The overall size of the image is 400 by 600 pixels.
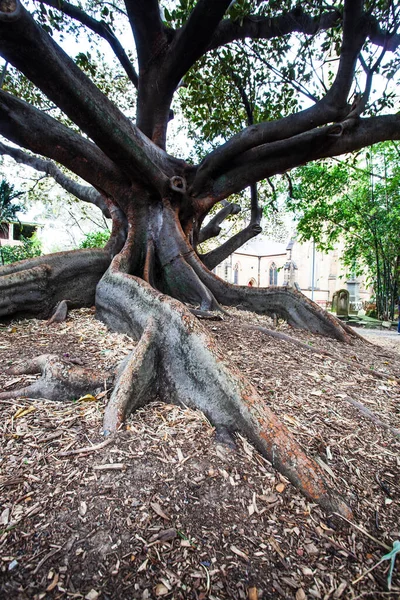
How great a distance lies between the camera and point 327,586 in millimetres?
1304

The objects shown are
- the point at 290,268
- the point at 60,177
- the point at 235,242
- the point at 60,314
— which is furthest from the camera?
the point at 290,268

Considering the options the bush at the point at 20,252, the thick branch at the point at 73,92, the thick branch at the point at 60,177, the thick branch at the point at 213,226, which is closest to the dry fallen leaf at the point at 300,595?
the thick branch at the point at 73,92

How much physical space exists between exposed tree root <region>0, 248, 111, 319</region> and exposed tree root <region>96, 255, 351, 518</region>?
1799 mm

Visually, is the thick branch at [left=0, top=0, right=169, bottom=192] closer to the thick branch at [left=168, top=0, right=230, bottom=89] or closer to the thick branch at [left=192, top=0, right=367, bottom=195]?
the thick branch at [left=192, top=0, right=367, bottom=195]

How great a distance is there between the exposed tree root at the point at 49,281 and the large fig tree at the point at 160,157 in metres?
0.02

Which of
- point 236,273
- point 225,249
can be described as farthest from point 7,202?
point 236,273

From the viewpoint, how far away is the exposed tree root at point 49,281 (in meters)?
3.94

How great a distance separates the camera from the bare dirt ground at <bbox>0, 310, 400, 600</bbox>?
49.0 inches

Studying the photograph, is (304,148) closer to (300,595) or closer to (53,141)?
(53,141)

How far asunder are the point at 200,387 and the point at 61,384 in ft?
3.36

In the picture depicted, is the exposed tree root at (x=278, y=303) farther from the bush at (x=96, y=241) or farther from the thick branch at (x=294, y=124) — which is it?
the bush at (x=96, y=241)

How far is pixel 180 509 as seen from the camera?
150 cm

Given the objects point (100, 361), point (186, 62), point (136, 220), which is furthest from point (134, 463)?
point (186, 62)

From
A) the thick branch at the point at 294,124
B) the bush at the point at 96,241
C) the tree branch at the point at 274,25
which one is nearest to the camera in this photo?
the thick branch at the point at 294,124
